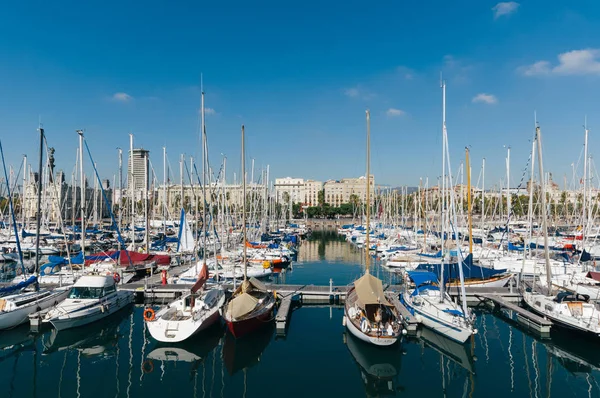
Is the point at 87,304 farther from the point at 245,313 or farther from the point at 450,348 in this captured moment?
the point at 450,348

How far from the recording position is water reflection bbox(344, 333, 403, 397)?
754 inches

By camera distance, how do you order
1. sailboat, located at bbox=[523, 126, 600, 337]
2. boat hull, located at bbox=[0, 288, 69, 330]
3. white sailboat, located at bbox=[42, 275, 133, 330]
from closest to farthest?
sailboat, located at bbox=[523, 126, 600, 337] < white sailboat, located at bbox=[42, 275, 133, 330] < boat hull, located at bbox=[0, 288, 69, 330]

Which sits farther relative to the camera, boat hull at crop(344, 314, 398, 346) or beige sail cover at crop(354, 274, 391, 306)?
beige sail cover at crop(354, 274, 391, 306)

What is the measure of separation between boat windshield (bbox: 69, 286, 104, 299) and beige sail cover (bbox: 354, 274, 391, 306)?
17.8 m

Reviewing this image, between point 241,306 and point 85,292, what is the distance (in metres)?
11.5

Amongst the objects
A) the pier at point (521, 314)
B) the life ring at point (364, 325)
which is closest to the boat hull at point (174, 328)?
the life ring at point (364, 325)

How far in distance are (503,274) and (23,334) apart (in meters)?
37.3

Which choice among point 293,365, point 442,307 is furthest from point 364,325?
point 442,307

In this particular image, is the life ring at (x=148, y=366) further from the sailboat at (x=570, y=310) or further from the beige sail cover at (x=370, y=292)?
the sailboat at (x=570, y=310)

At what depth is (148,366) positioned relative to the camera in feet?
69.8

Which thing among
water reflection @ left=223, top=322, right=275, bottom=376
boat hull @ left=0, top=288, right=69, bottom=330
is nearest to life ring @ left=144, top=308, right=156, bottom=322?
water reflection @ left=223, top=322, right=275, bottom=376

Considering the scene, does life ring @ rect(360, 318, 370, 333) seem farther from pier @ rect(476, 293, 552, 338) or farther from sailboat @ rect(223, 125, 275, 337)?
pier @ rect(476, 293, 552, 338)

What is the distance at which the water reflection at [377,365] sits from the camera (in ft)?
62.8

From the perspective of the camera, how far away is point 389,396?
18469 mm
